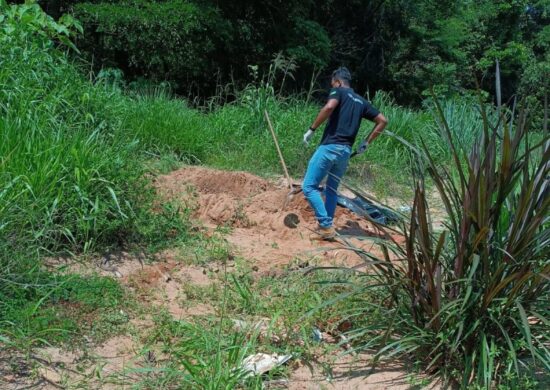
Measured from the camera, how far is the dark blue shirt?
6621 mm

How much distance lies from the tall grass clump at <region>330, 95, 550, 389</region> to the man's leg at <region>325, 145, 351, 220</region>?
2655 millimetres

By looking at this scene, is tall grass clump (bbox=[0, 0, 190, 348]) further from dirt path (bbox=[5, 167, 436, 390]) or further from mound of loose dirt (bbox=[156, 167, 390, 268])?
mound of loose dirt (bbox=[156, 167, 390, 268])

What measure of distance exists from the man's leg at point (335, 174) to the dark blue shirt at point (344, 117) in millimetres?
97

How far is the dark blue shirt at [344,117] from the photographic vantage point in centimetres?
662

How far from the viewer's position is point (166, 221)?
6172mm

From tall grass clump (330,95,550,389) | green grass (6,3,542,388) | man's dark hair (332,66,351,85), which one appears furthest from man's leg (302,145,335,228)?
tall grass clump (330,95,550,389)

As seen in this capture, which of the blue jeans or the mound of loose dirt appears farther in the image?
the blue jeans

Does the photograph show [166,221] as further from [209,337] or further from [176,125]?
[176,125]

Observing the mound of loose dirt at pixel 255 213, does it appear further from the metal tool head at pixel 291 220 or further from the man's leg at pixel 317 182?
the man's leg at pixel 317 182

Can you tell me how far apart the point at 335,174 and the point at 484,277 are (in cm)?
314

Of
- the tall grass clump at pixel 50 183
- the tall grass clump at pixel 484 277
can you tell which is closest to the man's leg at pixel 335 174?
the tall grass clump at pixel 50 183

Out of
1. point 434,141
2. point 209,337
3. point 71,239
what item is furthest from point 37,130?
point 434,141

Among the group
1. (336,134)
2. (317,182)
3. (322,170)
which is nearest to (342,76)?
(336,134)

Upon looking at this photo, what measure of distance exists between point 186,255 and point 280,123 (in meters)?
4.56
